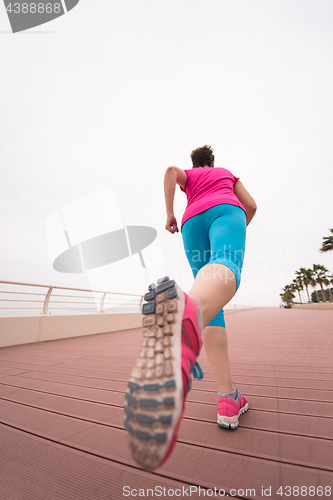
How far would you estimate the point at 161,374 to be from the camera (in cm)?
45

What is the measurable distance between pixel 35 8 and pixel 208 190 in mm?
7868

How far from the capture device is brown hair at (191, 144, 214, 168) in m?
1.33

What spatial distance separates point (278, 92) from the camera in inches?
452

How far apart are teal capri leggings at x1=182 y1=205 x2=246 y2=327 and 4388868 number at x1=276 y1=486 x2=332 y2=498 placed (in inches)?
20.1

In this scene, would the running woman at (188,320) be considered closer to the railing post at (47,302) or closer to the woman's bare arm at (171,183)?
the woman's bare arm at (171,183)

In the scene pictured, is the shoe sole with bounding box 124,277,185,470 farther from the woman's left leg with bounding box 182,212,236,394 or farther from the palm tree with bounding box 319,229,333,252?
the palm tree with bounding box 319,229,333,252

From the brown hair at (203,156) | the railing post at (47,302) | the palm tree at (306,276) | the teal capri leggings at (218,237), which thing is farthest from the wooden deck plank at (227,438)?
the palm tree at (306,276)

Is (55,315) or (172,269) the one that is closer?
(55,315)

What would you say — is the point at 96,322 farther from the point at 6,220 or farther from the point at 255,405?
the point at 6,220

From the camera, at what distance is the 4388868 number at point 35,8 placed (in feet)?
17.8

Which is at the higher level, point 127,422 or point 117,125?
point 117,125

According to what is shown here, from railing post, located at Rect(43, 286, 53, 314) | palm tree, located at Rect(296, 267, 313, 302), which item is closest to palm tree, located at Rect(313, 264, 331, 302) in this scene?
palm tree, located at Rect(296, 267, 313, 302)

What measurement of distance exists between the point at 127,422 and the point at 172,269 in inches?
323

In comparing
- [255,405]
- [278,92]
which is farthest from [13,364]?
[278,92]
